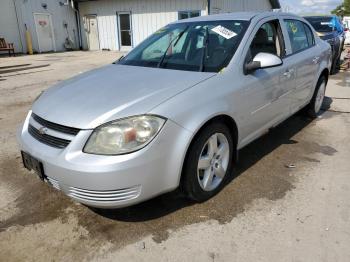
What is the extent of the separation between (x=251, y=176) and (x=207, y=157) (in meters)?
0.85

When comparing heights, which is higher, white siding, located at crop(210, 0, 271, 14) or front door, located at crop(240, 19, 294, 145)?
white siding, located at crop(210, 0, 271, 14)

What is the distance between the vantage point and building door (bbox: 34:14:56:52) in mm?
19439

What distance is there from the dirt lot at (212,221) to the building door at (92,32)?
17709mm

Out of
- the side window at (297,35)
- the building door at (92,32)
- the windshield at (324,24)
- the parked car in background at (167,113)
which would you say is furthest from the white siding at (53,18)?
the side window at (297,35)

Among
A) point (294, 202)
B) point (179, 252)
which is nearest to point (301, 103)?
point (294, 202)

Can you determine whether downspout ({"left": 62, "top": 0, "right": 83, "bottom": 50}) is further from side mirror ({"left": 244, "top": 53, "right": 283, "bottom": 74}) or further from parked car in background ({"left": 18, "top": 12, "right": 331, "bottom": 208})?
side mirror ({"left": 244, "top": 53, "right": 283, "bottom": 74})

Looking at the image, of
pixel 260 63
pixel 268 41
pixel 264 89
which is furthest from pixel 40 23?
pixel 260 63

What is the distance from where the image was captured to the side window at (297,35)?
4309mm

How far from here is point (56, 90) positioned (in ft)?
10.5

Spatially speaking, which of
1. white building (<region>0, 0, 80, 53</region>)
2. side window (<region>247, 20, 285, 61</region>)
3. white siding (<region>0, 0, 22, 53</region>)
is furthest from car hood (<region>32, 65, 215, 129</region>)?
white building (<region>0, 0, 80, 53</region>)

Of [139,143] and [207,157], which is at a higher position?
[139,143]

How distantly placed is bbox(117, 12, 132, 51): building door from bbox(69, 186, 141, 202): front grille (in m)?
17.5

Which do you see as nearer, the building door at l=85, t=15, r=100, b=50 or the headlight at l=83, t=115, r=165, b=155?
the headlight at l=83, t=115, r=165, b=155

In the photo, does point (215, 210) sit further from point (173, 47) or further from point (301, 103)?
point (301, 103)
